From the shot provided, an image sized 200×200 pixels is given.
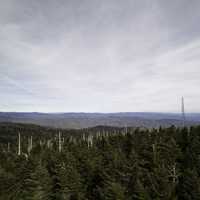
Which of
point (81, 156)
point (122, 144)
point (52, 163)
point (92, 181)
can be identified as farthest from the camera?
point (122, 144)

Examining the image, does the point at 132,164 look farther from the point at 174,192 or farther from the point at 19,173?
the point at 19,173

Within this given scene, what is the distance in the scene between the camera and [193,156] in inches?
1524

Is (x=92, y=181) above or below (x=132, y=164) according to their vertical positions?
below

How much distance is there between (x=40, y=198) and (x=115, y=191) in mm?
10395

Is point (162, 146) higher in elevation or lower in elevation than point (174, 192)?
higher

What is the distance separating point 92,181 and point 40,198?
29.9ft

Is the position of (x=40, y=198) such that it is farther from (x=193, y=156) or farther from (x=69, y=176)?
(x=193, y=156)

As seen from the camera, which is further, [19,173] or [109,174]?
[19,173]

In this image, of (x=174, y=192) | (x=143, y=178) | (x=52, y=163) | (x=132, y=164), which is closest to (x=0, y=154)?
(x=52, y=163)

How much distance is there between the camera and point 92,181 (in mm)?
38031

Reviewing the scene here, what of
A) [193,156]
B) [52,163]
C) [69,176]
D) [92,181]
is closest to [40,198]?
[69,176]

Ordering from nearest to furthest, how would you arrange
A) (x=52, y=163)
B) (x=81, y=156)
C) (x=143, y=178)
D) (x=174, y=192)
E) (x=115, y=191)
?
(x=115, y=191) → (x=174, y=192) → (x=143, y=178) → (x=52, y=163) → (x=81, y=156)

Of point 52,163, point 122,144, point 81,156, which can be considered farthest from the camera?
point 122,144

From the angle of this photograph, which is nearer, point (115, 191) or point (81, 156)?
point (115, 191)
